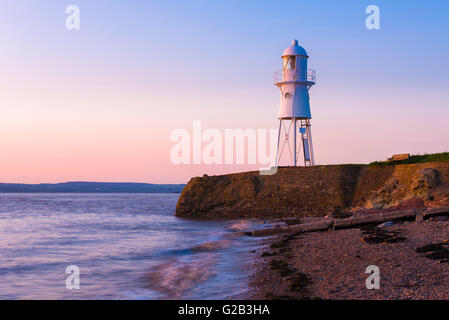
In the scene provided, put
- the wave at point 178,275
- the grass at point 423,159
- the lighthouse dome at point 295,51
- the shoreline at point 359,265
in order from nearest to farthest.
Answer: the shoreline at point 359,265, the wave at point 178,275, the grass at point 423,159, the lighthouse dome at point 295,51

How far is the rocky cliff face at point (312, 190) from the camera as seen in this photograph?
3130 centimetres

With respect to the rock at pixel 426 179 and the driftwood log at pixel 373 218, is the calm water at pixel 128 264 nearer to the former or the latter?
the driftwood log at pixel 373 218

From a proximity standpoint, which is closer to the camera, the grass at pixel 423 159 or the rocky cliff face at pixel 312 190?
the rocky cliff face at pixel 312 190

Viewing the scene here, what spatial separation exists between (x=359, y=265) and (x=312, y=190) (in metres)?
25.3

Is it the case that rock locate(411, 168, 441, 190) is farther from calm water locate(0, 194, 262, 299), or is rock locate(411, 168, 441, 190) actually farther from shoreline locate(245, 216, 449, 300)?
shoreline locate(245, 216, 449, 300)

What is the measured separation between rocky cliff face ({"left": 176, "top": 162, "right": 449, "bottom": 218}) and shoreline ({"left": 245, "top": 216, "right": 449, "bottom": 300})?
14700 millimetres

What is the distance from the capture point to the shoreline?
9000mm

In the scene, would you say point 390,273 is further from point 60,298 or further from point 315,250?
point 60,298

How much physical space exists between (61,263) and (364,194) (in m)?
24.2

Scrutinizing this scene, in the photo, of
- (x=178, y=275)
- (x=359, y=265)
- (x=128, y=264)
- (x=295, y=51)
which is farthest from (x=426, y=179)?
(x=178, y=275)

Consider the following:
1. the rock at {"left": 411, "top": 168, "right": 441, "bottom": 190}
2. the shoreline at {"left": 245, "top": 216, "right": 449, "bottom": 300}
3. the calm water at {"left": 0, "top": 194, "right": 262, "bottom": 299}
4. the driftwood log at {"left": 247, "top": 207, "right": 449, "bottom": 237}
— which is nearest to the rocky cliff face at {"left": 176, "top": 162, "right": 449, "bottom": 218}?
the rock at {"left": 411, "top": 168, "right": 441, "bottom": 190}

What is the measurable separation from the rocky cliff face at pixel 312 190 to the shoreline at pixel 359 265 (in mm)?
14700

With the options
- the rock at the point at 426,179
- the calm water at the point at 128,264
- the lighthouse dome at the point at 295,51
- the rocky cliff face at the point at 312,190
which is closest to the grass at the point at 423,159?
the rocky cliff face at the point at 312,190

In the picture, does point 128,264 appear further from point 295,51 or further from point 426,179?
point 295,51
